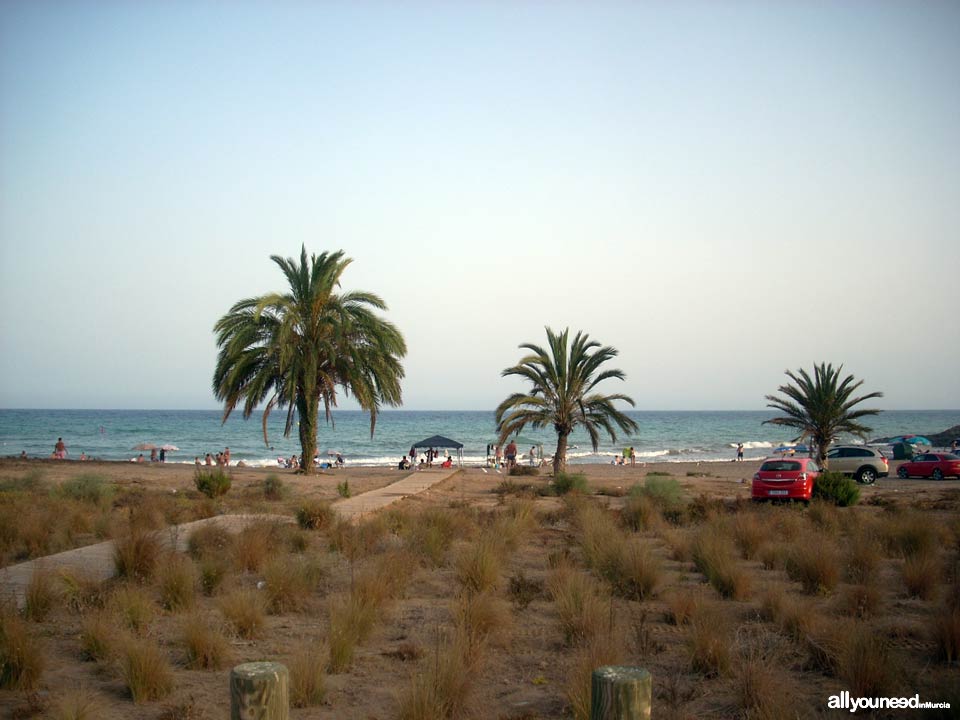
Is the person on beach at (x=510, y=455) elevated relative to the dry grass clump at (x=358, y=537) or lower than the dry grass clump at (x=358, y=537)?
lower

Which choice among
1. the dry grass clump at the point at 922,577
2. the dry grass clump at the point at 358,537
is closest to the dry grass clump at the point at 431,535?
the dry grass clump at the point at 358,537

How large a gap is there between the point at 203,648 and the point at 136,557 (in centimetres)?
337

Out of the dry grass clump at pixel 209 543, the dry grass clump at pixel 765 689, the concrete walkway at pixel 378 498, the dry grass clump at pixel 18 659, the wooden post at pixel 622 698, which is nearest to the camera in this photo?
the wooden post at pixel 622 698

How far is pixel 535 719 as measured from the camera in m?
5.97

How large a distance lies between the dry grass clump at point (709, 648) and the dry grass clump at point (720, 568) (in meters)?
2.13

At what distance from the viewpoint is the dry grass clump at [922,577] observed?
31.5ft

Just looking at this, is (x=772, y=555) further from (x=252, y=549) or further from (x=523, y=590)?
(x=252, y=549)

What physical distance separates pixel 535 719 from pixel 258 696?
116 inches

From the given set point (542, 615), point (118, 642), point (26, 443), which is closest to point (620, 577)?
point (542, 615)

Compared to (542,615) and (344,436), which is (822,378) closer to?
(542,615)

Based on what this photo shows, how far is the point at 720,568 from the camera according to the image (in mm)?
9961

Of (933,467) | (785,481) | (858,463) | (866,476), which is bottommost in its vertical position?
(866,476)

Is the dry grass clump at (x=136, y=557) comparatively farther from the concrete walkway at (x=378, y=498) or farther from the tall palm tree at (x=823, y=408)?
the tall palm tree at (x=823, y=408)

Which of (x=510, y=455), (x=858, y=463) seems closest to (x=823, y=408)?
(x=858, y=463)
